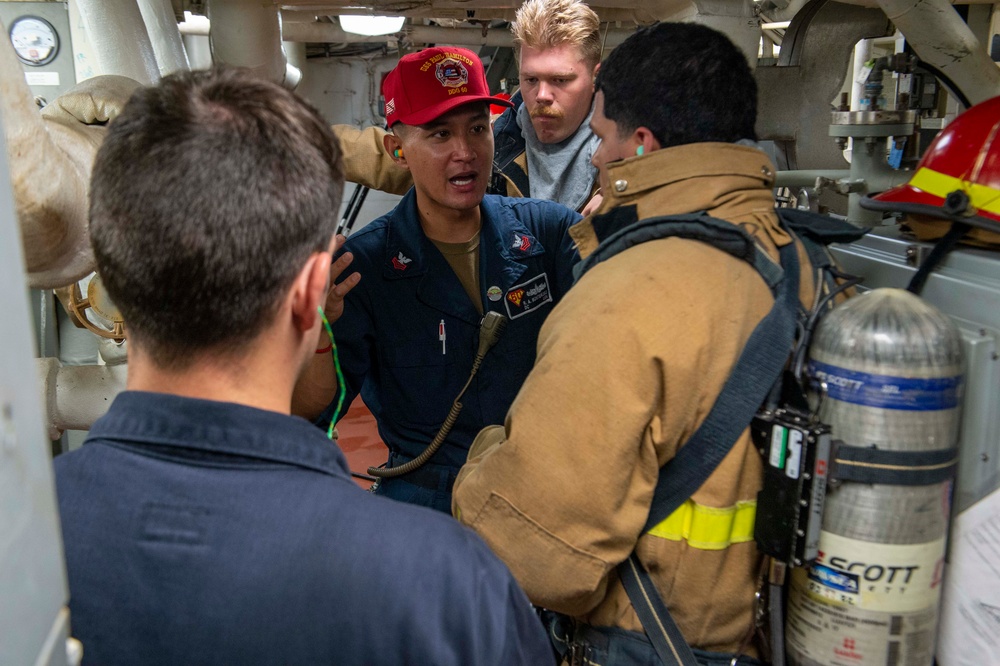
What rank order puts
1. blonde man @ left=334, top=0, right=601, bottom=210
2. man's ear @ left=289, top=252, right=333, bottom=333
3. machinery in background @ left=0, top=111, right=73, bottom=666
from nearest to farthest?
machinery in background @ left=0, top=111, right=73, bottom=666 → man's ear @ left=289, top=252, right=333, bottom=333 → blonde man @ left=334, top=0, right=601, bottom=210

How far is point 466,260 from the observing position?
2.36 meters

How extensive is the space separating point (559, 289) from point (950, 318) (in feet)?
3.88

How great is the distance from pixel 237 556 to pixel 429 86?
1722 mm

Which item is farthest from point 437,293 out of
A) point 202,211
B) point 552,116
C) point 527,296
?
point 202,211

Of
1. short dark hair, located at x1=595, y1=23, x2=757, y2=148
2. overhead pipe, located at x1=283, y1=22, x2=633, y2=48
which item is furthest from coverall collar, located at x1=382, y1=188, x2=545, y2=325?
overhead pipe, located at x1=283, y1=22, x2=633, y2=48

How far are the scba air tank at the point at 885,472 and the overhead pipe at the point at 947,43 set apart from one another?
51.8 inches

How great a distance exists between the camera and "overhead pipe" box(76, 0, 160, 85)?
251 cm

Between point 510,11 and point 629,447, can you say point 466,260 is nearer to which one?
point 629,447

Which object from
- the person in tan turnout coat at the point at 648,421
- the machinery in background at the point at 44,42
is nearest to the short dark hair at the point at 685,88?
the person in tan turnout coat at the point at 648,421

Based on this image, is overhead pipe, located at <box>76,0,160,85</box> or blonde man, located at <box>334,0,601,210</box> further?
blonde man, located at <box>334,0,601,210</box>

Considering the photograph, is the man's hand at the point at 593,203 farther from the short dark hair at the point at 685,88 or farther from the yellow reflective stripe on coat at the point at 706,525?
the yellow reflective stripe on coat at the point at 706,525

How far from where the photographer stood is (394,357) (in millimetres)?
2262

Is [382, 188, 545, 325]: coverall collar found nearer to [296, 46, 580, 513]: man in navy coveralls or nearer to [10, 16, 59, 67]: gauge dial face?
[296, 46, 580, 513]: man in navy coveralls

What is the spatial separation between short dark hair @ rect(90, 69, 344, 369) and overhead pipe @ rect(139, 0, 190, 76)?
227 cm
